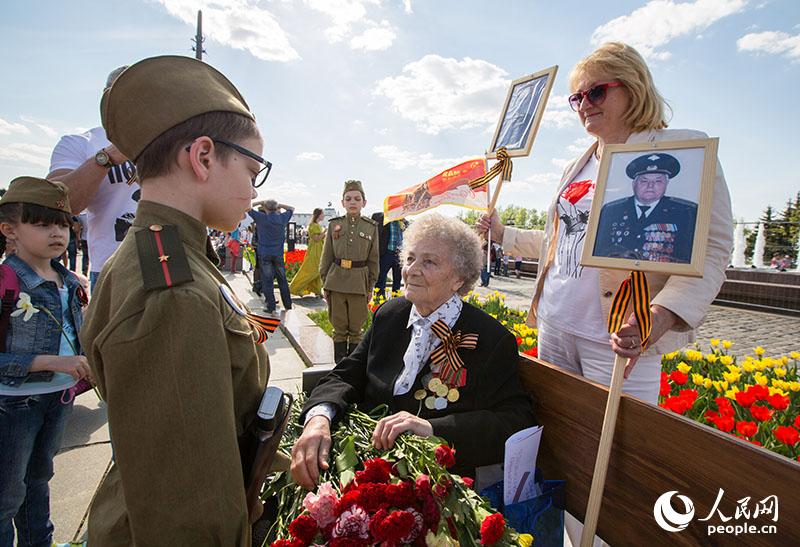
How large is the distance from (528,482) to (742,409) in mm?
1936

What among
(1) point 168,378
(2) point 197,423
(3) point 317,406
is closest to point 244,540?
(2) point 197,423

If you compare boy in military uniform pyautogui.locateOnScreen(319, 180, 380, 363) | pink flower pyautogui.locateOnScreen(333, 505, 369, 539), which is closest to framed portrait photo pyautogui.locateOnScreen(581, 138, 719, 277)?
pink flower pyautogui.locateOnScreen(333, 505, 369, 539)

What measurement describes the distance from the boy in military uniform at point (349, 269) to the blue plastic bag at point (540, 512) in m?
3.92

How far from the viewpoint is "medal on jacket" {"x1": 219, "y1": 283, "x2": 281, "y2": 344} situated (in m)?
1.14

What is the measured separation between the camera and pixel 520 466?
1.65m

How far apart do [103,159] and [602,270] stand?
2523 millimetres

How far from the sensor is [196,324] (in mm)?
951

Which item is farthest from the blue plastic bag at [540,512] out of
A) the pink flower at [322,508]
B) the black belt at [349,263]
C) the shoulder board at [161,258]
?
the black belt at [349,263]

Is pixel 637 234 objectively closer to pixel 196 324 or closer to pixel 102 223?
pixel 196 324

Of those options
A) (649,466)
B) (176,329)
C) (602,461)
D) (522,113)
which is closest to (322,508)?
(176,329)

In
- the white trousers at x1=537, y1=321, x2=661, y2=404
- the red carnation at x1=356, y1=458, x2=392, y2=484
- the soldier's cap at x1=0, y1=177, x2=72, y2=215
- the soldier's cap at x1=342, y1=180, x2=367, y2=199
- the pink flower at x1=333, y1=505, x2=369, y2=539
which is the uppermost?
the soldier's cap at x1=342, y1=180, x2=367, y2=199

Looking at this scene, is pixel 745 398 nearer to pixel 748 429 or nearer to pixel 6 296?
pixel 748 429

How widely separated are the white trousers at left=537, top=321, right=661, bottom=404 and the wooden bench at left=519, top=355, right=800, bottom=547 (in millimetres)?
247

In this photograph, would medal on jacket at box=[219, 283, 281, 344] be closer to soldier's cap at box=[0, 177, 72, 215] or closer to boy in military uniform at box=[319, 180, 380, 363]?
soldier's cap at box=[0, 177, 72, 215]
